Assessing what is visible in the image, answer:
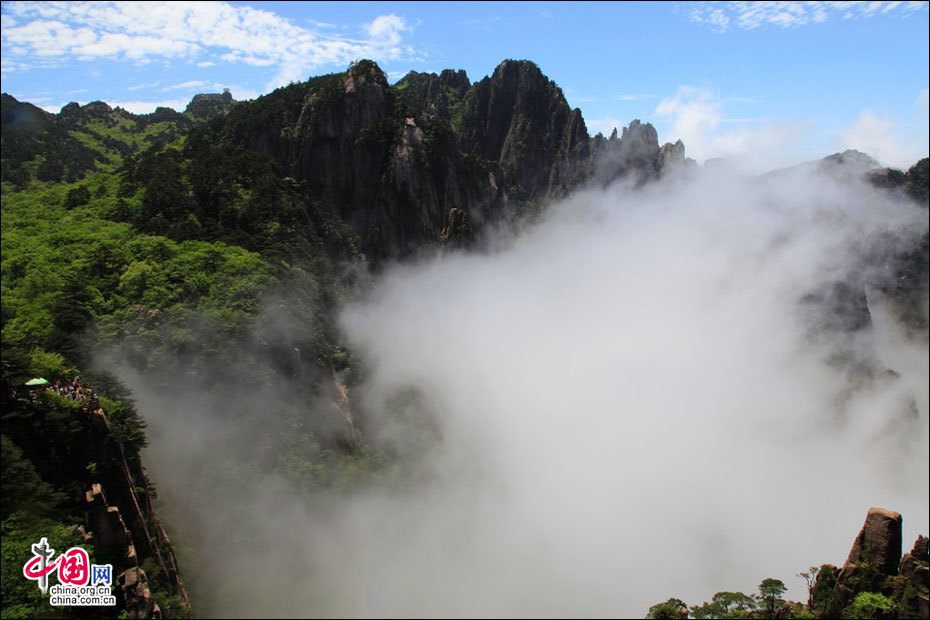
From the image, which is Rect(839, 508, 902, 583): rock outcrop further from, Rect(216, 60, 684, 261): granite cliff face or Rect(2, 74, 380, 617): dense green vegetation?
Rect(216, 60, 684, 261): granite cliff face

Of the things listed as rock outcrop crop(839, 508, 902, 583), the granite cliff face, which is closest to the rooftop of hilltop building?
the granite cliff face

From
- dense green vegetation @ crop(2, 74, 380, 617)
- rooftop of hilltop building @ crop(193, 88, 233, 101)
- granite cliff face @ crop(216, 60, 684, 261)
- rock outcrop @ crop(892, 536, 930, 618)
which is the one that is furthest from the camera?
rooftop of hilltop building @ crop(193, 88, 233, 101)

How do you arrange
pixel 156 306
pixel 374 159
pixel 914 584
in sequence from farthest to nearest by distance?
pixel 374 159 → pixel 156 306 → pixel 914 584

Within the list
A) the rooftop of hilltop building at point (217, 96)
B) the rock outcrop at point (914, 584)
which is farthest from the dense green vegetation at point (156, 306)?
the rooftop of hilltop building at point (217, 96)

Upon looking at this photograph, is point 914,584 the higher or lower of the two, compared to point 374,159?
lower

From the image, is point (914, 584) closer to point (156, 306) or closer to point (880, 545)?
point (880, 545)

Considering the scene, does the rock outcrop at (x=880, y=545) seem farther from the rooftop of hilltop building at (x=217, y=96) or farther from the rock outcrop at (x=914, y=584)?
the rooftop of hilltop building at (x=217, y=96)

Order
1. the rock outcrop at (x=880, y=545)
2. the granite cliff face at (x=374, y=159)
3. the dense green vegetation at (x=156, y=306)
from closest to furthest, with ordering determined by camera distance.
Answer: the dense green vegetation at (x=156, y=306), the rock outcrop at (x=880, y=545), the granite cliff face at (x=374, y=159)

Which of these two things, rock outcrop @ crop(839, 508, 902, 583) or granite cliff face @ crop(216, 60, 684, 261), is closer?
rock outcrop @ crop(839, 508, 902, 583)

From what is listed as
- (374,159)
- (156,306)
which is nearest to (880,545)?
(156,306)

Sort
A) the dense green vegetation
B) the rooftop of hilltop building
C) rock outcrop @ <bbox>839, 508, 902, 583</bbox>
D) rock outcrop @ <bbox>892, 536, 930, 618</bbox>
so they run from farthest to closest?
the rooftop of hilltop building → rock outcrop @ <bbox>839, 508, 902, 583</bbox> → rock outcrop @ <bbox>892, 536, 930, 618</bbox> → the dense green vegetation

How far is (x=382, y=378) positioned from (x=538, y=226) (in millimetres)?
107298

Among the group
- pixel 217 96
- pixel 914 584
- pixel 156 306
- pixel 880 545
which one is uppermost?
pixel 217 96

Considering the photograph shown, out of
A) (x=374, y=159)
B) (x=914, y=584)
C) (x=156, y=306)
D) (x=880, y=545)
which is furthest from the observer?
(x=374, y=159)
